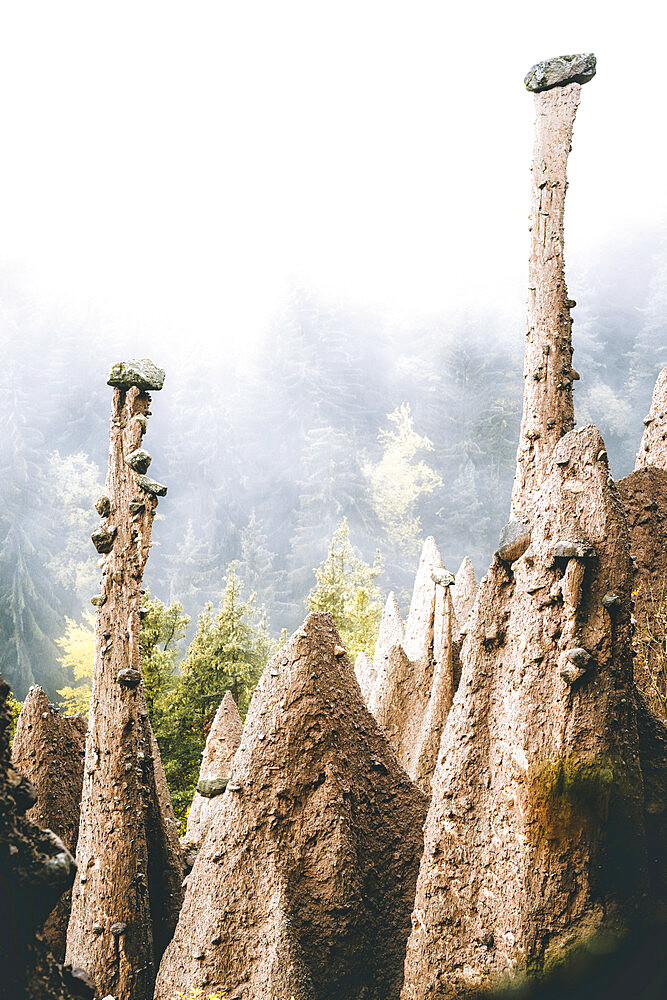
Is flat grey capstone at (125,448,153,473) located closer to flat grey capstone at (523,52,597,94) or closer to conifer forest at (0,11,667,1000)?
conifer forest at (0,11,667,1000)

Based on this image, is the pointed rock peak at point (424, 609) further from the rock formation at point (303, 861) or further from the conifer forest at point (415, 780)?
the rock formation at point (303, 861)

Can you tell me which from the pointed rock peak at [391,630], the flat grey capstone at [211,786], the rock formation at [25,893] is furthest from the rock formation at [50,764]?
the pointed rock peak at [391,630]

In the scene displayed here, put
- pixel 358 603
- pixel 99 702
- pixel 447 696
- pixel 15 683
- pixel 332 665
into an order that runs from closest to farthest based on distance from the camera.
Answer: pixel 332 665 → pixel 99 702 → pixel 447 696 → pixel 358 603 → pixel 15 683

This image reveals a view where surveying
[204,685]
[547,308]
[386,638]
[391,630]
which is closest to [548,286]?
[547,308]

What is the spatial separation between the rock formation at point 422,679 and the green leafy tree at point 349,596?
297 inches

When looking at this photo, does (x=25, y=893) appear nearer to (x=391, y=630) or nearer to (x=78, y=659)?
(x=391, y=630)

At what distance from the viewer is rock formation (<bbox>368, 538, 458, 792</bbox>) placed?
5762 millimetres

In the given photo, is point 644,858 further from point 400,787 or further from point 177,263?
point 177,263

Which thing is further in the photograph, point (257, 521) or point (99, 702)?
point (257, 521)

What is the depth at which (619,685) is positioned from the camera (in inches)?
101

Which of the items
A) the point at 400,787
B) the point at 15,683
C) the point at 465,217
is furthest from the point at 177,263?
the point at 400,787

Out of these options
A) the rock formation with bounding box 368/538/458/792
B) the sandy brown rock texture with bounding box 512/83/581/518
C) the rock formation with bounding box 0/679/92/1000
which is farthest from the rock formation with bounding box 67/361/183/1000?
the rock formation with bounding box 0/679/92/1000

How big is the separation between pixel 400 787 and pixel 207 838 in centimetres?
97

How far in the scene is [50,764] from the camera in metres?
4.56
